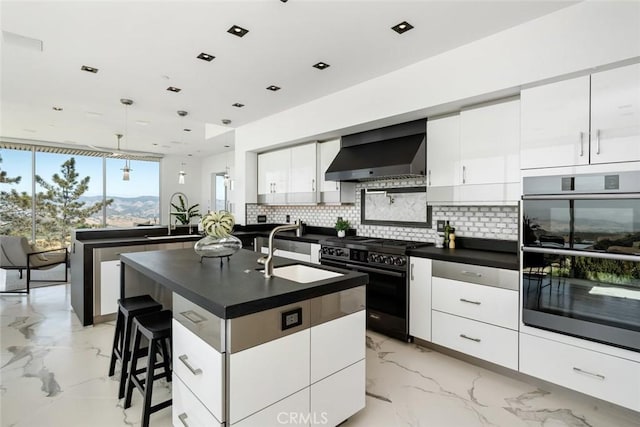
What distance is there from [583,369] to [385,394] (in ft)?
4.50

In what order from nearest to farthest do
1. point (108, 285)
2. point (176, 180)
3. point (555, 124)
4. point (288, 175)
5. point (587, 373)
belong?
point (587, 373), point (555, 124), point (108, 285), point (288, 175), point (176, 180)

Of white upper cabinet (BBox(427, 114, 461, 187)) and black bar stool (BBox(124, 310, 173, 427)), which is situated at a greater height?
white upper cabinet (BBox(427, 114, 461, 187))

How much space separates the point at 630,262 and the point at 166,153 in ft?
31.5

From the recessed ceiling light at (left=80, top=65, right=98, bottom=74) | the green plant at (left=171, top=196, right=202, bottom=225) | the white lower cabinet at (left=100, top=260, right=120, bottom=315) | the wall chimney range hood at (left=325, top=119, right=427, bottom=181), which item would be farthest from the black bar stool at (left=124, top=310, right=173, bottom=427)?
the green plant at (left=171, top=196, right=202, bottom=225)

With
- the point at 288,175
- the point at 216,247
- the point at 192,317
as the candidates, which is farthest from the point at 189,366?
the point at 288,175

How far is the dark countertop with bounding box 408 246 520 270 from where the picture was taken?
2673 mm

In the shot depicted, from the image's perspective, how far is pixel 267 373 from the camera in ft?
5.31

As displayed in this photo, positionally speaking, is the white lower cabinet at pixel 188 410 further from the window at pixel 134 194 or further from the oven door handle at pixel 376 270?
the window at pixel 134 194

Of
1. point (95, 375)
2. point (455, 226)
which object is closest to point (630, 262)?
point (455, 226)

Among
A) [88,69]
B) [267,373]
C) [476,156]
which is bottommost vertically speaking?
[267,373]

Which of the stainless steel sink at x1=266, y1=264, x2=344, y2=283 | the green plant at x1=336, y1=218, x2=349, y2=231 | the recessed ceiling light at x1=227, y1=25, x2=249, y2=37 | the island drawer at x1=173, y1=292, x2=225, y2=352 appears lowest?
the island drawer at x1=173, y1=292, x2=225, y2=352

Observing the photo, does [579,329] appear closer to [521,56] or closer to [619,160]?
[619,160]

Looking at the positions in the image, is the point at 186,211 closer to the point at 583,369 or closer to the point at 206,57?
the point at 206,57

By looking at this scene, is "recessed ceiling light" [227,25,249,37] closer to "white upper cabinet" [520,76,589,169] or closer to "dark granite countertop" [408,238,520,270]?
"white upper cabinet" [520,76,589,169]
